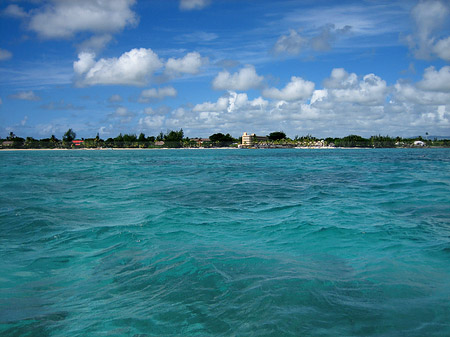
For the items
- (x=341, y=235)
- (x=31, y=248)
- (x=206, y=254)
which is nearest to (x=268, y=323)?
(x=206, y=254)

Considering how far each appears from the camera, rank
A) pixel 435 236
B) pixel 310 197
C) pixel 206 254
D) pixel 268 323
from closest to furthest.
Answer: pixel 268 323 → pixel 206 254 → pixel 435 236 → pixel 310 197

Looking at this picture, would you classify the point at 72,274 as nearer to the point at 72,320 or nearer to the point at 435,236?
the point at 72,320

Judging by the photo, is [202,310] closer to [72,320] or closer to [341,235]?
[72,320]

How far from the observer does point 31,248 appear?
8.02 m

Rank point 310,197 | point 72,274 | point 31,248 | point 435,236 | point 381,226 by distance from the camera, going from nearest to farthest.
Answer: point 72,274 < point 31,248 < point 435,236 < point 381,226 < point 310,197

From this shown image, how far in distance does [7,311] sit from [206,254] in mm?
3609

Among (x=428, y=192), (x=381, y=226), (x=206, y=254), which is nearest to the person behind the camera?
(x=206, y=254)

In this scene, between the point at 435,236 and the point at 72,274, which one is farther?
the point at 435,236

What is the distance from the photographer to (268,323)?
446cm

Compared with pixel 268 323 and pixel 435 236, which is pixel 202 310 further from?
pixel 435 236

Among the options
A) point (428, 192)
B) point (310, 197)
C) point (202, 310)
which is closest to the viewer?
point (202, 310)

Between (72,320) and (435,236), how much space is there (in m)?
8.40

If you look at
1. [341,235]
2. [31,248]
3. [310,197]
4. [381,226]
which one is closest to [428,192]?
[310,197]

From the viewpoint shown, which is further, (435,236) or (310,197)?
(310,197)
